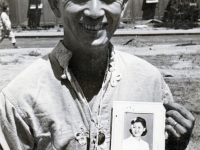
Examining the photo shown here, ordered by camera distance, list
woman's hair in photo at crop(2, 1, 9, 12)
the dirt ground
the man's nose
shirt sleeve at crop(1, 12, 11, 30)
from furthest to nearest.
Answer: shirt sleeve at crop(1, 12, 11, 30), woman's hair in photo at crop(2, 1, 9, 12), the dirt ground, the man's nose

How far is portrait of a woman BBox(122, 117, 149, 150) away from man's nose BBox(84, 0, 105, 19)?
0.27m

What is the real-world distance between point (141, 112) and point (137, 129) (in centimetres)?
4

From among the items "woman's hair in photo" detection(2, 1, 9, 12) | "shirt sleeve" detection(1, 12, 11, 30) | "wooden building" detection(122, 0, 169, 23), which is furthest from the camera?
"wooden building" detection(122, 0, 169, 23)

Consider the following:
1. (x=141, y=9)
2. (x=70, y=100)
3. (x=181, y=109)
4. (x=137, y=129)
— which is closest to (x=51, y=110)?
(x=70, y=100)

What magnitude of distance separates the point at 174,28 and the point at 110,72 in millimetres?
2240

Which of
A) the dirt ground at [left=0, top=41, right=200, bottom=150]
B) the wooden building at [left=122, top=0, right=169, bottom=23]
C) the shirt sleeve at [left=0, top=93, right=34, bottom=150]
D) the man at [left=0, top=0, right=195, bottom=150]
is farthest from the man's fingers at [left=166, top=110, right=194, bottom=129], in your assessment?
the wooden building at [left=122, top=0, right=169, bottom=23]

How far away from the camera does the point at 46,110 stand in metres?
0.92

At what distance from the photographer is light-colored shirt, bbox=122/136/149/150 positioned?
897 mm

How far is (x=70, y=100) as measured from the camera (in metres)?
A: 0.93

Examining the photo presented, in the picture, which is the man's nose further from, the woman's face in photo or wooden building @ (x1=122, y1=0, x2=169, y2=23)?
wooden building @ (x1=122, y1=0, x2=169, y2=23)

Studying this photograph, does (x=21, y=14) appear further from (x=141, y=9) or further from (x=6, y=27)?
(x=141, y=9)

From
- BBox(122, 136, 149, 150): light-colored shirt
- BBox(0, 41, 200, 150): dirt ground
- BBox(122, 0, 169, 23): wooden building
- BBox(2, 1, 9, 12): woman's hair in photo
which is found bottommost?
BBox(0, 41, 200, 150): dirt ground

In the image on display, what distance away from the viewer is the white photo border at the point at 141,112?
0.90 metres

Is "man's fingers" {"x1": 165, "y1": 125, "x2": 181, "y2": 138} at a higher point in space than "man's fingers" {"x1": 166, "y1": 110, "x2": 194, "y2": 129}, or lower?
lower
